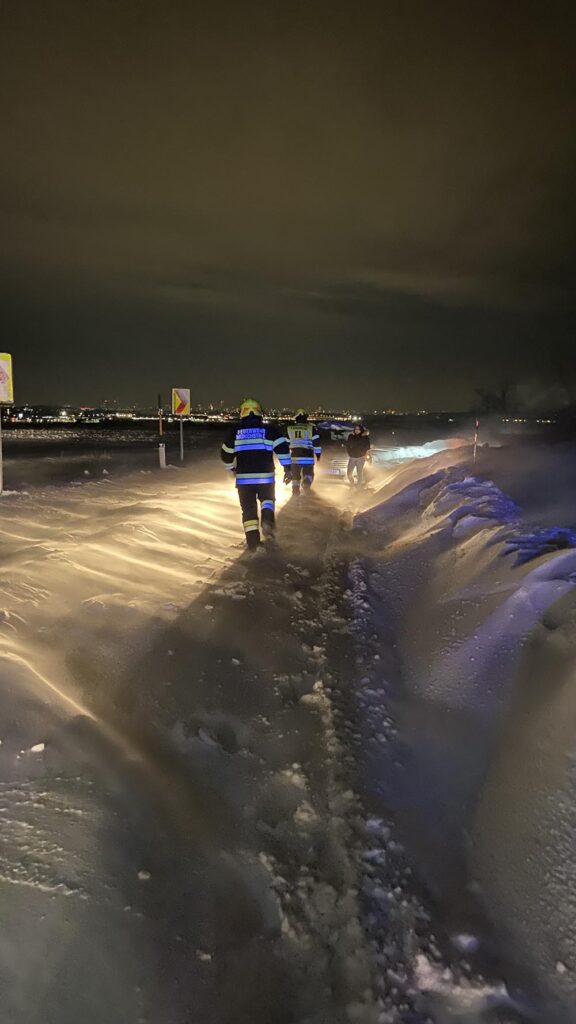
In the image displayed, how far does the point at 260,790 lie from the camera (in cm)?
330

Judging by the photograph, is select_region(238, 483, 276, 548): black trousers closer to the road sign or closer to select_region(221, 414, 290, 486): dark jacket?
select_region(221, 414, 290, 486): dark jacket

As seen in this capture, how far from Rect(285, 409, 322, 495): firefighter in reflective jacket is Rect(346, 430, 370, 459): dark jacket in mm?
2296

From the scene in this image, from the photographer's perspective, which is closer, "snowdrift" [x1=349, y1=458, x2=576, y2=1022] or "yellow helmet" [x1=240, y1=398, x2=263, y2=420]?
"snowdrift" [x1=349, y1=458, x2=576, y2=1022]

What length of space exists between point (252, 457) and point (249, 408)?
2.12ft

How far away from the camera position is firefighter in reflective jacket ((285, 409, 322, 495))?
1372 centimetres

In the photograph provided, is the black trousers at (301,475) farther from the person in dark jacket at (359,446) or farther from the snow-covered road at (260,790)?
the snow-covered road at (260,790)

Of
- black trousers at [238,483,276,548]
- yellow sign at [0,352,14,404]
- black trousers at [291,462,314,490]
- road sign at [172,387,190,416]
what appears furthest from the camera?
road sign at [172,387,190,416]

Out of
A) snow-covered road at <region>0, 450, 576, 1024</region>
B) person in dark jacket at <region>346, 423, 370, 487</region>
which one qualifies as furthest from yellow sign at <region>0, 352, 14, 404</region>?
person in dark jacket at <region>346, 423, 370, 487</region>

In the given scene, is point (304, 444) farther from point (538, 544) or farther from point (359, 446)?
point (538, 544)

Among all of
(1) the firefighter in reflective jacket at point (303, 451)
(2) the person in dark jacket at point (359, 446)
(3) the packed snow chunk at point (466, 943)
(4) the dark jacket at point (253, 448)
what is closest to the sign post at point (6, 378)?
(1) the firefighter in reflective jacket at point (303, 451)

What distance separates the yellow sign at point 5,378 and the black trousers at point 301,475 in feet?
20.1

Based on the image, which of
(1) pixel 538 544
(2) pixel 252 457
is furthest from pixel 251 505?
(1) pixel 538 544

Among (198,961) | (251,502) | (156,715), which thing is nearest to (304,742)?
(156,715)

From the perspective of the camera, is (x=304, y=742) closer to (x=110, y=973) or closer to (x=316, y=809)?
(x=316, y=809)
